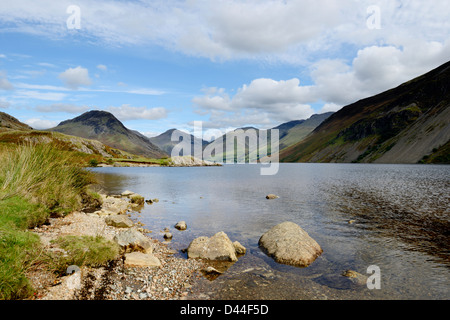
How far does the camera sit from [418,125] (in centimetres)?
17700

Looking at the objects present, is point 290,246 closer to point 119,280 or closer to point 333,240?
point 333,240

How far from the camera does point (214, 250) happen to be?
1584 centimetres

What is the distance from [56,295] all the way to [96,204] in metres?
21.3

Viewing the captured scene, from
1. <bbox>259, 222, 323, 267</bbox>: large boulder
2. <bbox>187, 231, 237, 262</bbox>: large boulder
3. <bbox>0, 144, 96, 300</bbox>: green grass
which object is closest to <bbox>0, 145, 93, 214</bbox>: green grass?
<bbox>0, 144, 96, 300</bbox>: green grass

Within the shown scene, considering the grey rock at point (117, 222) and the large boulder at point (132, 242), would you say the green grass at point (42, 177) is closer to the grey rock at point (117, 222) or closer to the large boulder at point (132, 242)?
the grey rock at point (117, 222)

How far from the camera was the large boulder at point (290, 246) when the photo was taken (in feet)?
50.0

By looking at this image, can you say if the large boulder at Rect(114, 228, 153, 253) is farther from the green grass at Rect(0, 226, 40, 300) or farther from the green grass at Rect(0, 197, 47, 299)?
the green grass at Rect(0, 226, 40, 300)

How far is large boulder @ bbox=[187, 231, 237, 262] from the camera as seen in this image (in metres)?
15.5

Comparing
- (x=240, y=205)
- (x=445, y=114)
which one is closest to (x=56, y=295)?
(x=240, y=205)

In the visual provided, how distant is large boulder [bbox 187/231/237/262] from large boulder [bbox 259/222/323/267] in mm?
2664

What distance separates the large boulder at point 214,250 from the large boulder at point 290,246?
266 cm

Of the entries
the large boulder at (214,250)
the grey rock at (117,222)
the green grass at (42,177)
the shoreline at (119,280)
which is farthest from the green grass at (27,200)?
the large boulder at (214,250)

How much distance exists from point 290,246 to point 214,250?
4.96 metres
